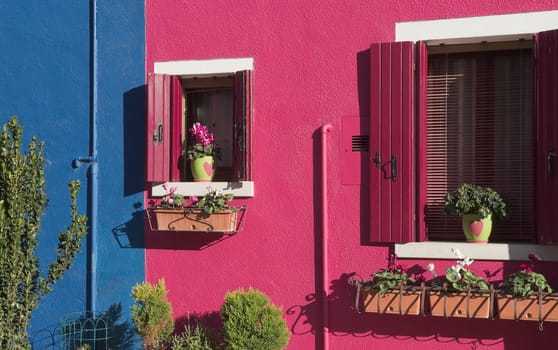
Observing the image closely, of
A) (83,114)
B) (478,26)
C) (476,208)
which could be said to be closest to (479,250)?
(476,208)

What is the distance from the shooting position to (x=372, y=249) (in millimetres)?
4941

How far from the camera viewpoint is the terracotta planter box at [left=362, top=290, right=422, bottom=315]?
4.51 metres

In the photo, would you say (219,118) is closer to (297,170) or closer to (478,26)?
(297,170)

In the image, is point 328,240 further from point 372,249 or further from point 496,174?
point 496,174

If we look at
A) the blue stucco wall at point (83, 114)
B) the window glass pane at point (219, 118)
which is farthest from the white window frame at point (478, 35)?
the blue stucco wall at point (83, 114)

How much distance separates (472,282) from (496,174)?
0.92m

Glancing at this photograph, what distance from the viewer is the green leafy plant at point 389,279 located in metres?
4.55

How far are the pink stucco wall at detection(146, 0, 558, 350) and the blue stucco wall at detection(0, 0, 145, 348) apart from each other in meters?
0.36

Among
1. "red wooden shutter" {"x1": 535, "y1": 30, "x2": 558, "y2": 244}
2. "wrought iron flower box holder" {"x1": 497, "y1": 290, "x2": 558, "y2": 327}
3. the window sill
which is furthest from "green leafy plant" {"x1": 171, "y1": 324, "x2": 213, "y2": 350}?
"red wooden shutter" {"x1": 535, "y1": 30, "x2": 558, "y2": 244}

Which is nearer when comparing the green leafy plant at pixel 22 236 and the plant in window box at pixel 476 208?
the plant in window box at pixel 476 208

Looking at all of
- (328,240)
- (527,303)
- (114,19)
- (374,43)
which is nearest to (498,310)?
(527,303)

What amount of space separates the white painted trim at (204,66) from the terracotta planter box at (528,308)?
267cm

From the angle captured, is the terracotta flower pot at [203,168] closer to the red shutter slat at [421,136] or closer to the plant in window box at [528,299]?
the red shutter slat at [421,136]

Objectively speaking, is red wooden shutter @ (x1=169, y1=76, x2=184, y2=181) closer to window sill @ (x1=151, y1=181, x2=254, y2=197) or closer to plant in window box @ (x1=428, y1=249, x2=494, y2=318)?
window sill @ (x1=151, y1=181, x2=254, y2=197)
